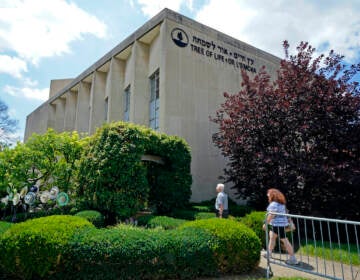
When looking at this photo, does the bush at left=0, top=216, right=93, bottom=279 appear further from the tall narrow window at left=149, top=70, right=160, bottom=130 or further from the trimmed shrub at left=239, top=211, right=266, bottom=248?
the tall narrow window at left=149, top=70, right=160, bottom=130

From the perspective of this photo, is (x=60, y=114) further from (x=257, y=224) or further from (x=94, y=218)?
(x=257, y=224)

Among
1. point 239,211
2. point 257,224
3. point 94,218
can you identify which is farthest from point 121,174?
point 257,224

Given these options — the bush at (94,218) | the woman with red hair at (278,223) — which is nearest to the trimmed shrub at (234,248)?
the woman with red hair at (278,223)

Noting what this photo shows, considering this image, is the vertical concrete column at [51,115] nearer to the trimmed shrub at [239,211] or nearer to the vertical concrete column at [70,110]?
the vertical concrete column at [70,110]

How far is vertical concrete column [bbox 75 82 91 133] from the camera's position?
2375 centimetres

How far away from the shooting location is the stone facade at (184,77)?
13750mm

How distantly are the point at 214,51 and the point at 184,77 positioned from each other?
10.2 ft

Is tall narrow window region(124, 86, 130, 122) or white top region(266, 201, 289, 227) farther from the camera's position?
tall narrow window region(124, 86, 130, 122)

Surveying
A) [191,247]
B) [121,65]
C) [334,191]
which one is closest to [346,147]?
[334,191]

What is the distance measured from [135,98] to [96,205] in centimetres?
824

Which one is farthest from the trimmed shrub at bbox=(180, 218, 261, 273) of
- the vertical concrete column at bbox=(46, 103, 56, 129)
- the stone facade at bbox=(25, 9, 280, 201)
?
the vertical concrete column at bbox=(46, 103, 56, 129)

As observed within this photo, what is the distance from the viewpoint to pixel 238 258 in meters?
4.96

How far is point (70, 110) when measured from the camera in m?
26.5

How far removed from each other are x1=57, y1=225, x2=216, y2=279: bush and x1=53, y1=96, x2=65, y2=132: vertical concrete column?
1049 inches
